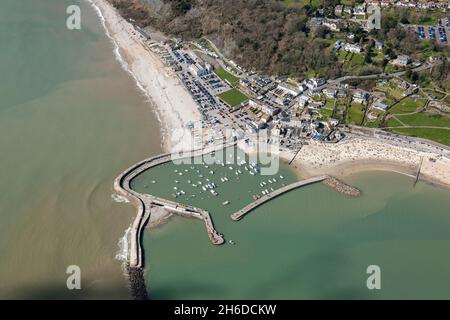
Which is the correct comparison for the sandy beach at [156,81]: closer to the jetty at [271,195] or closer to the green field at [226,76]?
the green field at [226,76]

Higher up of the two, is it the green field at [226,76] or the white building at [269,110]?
the green field at [226,76]

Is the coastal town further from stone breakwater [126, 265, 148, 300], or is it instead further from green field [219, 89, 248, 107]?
stone breakwater [126, 265, 148, 300]

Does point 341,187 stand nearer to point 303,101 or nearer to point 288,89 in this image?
point 303,101

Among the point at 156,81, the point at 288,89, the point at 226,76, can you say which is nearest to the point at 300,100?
the point at 288,89

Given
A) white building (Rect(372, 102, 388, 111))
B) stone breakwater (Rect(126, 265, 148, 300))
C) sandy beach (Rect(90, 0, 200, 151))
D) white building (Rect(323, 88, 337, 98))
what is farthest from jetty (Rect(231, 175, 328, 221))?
white building (Rect(323, 88, 337, 98))

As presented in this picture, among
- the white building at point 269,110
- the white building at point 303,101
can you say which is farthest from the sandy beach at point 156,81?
the white building at point 303,101
